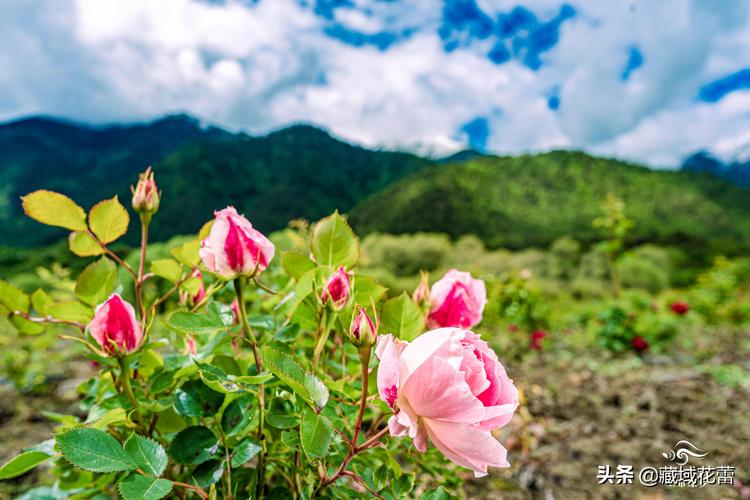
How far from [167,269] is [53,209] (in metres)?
0.16

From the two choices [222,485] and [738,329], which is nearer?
[222,485]

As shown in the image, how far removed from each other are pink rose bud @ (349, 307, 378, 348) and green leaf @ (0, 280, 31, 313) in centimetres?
53

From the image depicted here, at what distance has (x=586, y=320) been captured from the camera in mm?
4930

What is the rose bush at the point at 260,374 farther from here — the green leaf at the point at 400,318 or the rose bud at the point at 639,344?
the rose bud at the point at 639,344

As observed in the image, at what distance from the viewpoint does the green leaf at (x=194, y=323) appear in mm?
497

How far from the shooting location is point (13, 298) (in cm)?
62

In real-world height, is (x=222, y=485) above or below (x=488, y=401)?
below

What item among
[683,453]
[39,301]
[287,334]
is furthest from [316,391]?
[683,453]

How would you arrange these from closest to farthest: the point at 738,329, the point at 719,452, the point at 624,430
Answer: the point at 719,452, the point at 624,430, the point at 738,329

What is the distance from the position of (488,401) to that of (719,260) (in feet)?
22.6

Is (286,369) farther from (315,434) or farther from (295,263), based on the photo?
(295,263)

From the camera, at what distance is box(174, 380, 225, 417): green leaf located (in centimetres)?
55

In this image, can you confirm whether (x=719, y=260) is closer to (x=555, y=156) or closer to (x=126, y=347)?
(x=126, y=347)

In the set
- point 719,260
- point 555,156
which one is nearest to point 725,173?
point 555,156
